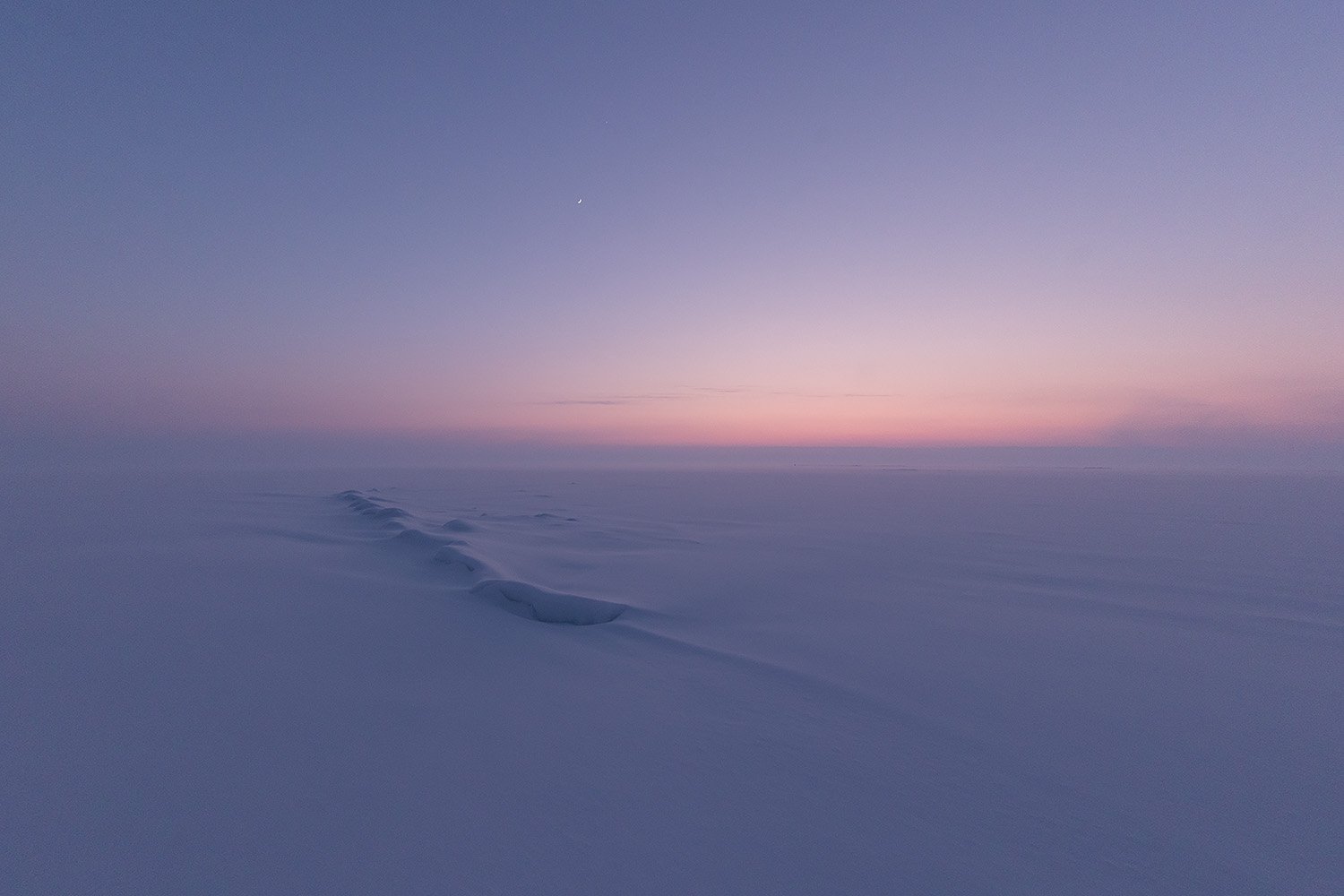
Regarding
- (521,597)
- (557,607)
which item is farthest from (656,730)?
(521,597)

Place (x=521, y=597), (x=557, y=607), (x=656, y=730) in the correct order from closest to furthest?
(x=656, y=730)
(x=557, y=607)
(x=521, y=597)

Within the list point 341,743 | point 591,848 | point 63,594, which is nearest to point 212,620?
point 63,594

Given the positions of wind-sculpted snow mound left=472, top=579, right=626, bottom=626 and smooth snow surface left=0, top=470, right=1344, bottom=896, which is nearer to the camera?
smooth snow surface left=0, top=470, right=1344, bottom=896

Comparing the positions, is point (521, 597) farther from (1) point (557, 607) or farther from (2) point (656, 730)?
(2) point (656, 730)

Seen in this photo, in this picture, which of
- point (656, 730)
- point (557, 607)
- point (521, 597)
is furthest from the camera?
point (521, 597)

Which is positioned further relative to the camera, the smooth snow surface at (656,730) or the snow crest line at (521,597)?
the snow crest line at (521,597)

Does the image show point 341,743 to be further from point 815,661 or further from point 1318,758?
point 1318,758
